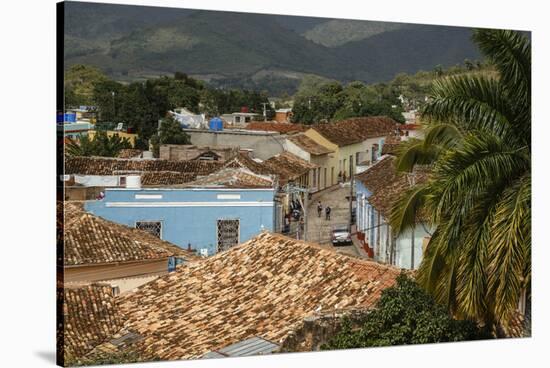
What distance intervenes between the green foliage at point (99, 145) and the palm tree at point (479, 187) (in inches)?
112

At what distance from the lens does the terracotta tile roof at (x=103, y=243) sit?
920 cm

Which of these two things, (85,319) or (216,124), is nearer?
(85,319)

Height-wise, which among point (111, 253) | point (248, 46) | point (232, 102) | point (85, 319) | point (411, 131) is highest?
point (248, 46)

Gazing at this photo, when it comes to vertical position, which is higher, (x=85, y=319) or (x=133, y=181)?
(x=133, y=181)

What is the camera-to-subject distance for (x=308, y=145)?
1095cm

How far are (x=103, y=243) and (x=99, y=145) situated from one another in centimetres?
90

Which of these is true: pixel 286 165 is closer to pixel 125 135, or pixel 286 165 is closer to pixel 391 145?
pixel 391 145

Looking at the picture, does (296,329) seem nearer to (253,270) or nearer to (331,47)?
(253,270)

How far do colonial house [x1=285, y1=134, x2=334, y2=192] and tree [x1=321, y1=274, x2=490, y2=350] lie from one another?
1.34m

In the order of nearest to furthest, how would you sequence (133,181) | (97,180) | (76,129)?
(76,129) < (97,180) < (133,181)

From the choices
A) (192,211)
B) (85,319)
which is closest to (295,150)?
(192,211)

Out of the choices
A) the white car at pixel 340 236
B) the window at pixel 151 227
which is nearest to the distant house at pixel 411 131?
the white car at pixel 340 236

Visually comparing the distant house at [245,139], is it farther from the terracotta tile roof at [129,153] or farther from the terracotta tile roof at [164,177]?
the terracotta tile roof at [129,153]

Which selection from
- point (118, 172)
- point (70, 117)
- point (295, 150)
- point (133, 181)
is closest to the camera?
point (70, 117)
